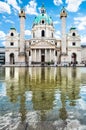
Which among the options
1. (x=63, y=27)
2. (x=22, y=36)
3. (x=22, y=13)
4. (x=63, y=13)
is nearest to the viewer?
(x=63, y=27)

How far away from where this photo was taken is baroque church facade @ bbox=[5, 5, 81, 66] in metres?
83.1

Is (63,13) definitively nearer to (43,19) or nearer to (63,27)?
(63,27)

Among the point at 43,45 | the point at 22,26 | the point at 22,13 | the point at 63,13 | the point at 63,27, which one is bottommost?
the point at 43,45

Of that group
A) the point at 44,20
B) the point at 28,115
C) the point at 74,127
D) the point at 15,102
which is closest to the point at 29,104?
the point at 15,102

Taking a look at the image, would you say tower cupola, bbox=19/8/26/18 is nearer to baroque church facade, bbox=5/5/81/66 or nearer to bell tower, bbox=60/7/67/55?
baroque church facade, bbox=5/5/81/66

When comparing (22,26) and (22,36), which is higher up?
(22,26)

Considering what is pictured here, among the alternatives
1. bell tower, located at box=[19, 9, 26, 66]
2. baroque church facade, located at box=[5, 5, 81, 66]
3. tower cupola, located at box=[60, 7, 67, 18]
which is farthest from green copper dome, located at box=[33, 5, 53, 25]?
tower cupola, located at box=[60, 7, 67, 18]

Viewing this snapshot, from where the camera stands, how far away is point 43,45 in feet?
271

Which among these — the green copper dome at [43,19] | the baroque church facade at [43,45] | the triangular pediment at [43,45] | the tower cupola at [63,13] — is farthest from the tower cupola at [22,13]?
the tower cupola at [63,13]

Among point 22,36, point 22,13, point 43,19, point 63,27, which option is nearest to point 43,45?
point 22,36

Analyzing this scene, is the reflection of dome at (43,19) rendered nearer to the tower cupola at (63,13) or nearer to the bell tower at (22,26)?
the bell tower at (22,26)

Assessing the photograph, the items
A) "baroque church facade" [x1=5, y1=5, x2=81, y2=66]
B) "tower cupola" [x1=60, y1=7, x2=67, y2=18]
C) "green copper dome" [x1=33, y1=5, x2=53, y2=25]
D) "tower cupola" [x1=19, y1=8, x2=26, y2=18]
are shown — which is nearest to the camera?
"baroque church facade" [x1=5, y1=5, x2=81, y2=66]

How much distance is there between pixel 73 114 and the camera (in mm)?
5445

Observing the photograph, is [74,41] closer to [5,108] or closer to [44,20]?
[44,20]
